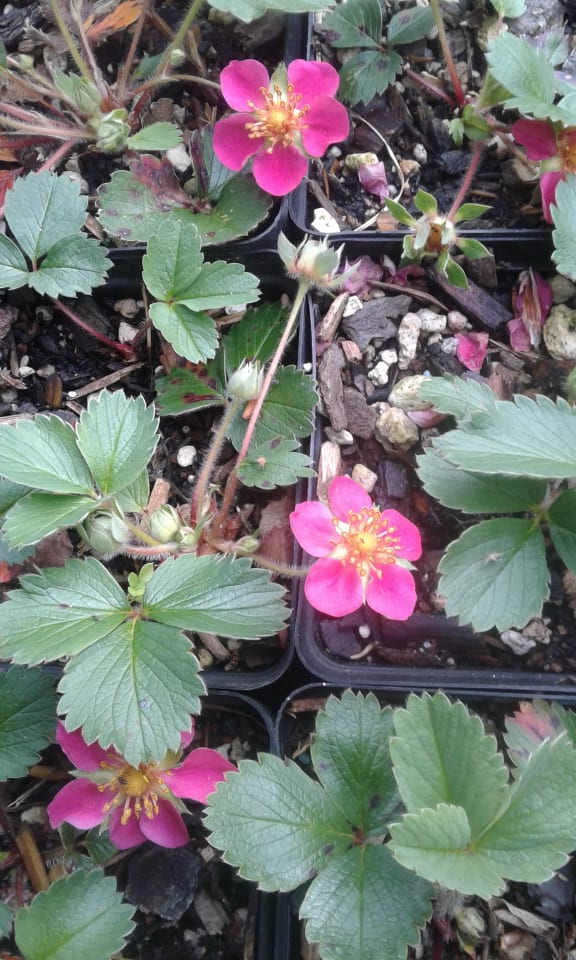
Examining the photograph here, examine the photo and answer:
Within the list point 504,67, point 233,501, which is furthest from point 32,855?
point 504,67

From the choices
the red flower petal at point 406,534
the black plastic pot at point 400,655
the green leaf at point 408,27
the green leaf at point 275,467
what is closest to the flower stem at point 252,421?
the green leaf at point 275,467

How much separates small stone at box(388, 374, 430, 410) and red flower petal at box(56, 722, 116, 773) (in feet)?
2.13

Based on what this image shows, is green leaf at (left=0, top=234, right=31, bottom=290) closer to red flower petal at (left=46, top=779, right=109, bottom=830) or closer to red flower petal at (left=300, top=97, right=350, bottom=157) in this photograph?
red flower petal at (left=300, top=97, right=350, bottom=157)

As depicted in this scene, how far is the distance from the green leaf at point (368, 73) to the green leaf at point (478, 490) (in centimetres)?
71

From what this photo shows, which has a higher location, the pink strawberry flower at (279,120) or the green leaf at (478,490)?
the pink strawberry flower at (279,120)

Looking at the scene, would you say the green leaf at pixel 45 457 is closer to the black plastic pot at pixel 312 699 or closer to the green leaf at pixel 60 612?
the green leaf at pixel 60 612

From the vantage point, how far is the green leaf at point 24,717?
959 millimetres

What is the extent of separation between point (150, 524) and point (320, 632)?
29 cm

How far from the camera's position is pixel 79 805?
0.95m

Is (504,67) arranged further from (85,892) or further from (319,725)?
(85,892)

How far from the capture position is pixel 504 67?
109cm

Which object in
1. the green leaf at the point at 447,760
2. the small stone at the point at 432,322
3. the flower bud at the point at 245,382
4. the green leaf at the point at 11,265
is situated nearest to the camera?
the green leaf at the point at 447,760

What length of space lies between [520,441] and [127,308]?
0.73 metres

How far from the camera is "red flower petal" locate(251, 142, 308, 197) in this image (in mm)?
1158
